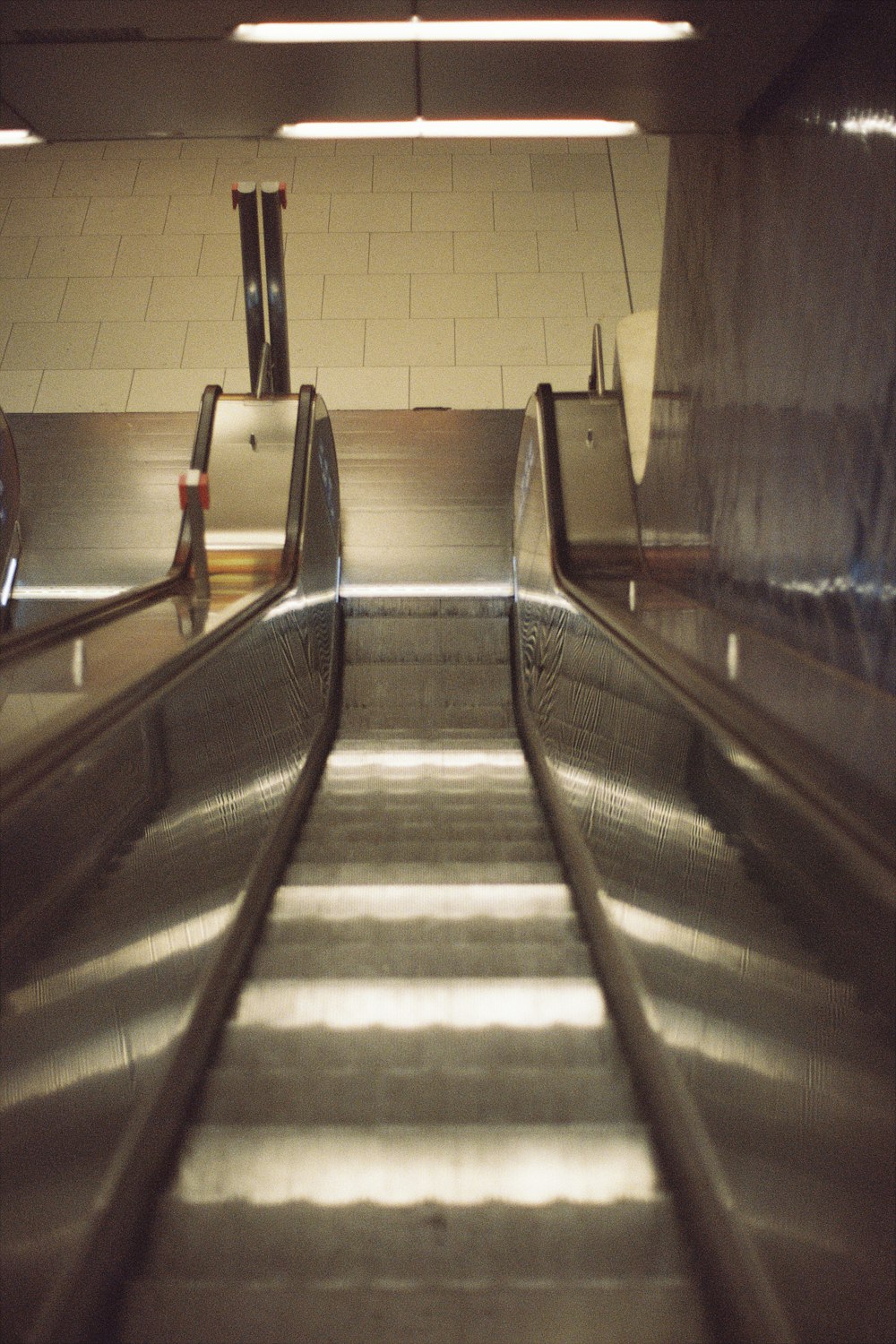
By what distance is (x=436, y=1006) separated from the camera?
7.50ft

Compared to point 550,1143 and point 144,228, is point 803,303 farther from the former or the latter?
point 144,228

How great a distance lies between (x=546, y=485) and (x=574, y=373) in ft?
14.5

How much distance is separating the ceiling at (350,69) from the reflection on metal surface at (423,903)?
2.36 meters

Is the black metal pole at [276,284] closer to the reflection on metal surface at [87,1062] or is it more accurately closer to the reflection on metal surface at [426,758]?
the reflection on metal surface at [426,758]

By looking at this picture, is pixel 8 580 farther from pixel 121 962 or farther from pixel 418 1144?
pixel 418 1144

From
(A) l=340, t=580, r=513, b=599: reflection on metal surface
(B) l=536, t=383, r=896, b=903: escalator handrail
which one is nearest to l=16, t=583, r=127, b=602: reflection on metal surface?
Result: (A) l=340, t=580, r=513, b=599: reflection on metal surface

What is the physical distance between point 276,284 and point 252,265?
0.90ft

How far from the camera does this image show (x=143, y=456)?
7.02m

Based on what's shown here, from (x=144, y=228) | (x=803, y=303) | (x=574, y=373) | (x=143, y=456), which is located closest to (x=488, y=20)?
(x=803, y=303)

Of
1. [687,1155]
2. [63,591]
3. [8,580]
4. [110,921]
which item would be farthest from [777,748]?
[63,591]

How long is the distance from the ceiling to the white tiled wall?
17.2 feet

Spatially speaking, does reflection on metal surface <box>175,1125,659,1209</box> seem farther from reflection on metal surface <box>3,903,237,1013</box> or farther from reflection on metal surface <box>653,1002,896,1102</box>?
reflection on metal surface <box>3,903,237,1013</box>

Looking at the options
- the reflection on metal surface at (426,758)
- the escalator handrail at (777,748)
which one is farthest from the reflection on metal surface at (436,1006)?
the reflection on metal surface at (426,758)

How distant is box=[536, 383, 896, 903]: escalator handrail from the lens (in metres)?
1.03
